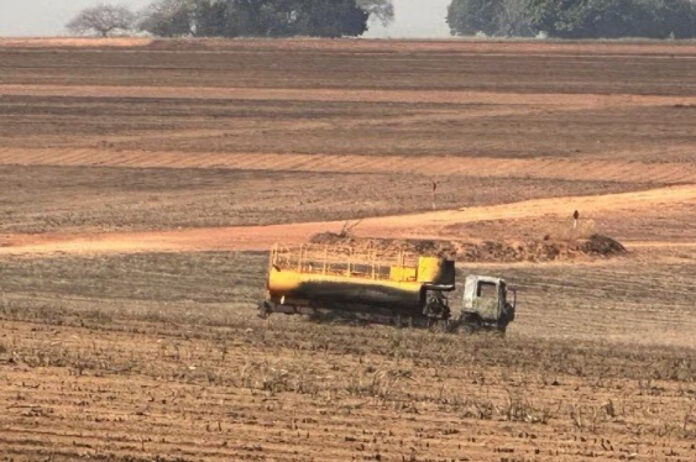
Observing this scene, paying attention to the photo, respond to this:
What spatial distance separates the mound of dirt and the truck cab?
721 cm

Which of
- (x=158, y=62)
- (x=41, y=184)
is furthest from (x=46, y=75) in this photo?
(x=41, y=184)

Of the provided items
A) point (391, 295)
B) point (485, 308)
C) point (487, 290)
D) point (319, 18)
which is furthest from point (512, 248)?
point (319, 18)

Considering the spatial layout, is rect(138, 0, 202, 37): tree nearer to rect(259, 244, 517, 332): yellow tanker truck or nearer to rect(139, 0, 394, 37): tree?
rect(139, 0, 394, 37): tree

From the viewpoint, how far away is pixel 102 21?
17725 cm

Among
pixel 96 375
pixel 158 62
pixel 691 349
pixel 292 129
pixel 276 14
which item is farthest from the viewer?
pixel 276 14

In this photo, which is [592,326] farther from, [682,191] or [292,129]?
[292,129]

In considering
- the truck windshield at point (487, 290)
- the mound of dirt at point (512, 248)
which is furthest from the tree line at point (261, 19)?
the truck windshield at point (487, 290)

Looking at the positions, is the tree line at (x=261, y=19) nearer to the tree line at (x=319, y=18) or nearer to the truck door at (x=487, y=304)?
the tree line at (x=319, y=18)

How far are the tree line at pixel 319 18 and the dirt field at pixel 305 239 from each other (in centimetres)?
7574

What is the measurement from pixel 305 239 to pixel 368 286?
416 inches

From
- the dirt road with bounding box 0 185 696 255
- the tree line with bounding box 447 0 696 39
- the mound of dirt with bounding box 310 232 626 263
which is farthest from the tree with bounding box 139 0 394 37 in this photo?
the mound of dirt with bounding box 310 232 626 263

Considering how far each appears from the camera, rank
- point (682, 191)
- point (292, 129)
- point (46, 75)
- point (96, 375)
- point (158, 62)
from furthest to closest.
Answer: point (158, 62) → point (46, 75) → point (292, 129) → point (682, 191) → point (96, 375)

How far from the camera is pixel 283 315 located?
25156 mm

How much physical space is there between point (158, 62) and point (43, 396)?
8802 centimetres
